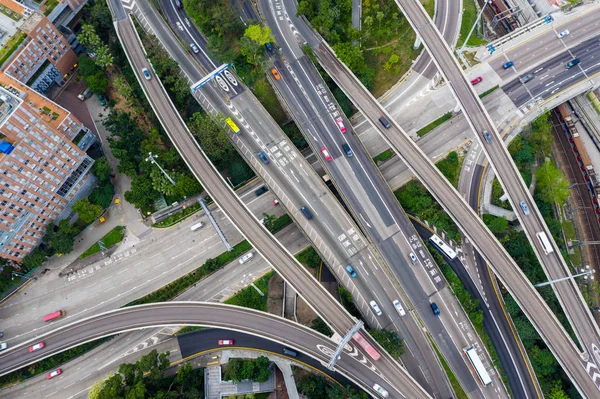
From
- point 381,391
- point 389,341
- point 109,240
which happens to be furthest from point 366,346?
point 109,240

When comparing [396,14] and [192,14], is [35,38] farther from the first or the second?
[396,14]

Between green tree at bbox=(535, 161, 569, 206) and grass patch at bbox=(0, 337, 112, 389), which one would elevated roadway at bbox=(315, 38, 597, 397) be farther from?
grass patch at bbox=(0, 337, 112, 389)

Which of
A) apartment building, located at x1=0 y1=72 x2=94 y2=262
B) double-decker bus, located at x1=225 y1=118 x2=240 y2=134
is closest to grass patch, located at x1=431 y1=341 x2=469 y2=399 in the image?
double-decker bus, located at x1=225 y1=118 x2=240 y2=134

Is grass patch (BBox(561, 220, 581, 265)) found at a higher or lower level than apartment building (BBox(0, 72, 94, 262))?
lower

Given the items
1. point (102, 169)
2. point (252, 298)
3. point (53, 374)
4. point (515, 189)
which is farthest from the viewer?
point (102, 169)

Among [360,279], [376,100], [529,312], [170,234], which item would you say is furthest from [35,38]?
[529,312]

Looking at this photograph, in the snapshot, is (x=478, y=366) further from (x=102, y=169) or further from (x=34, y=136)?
(x=34, y=136)
